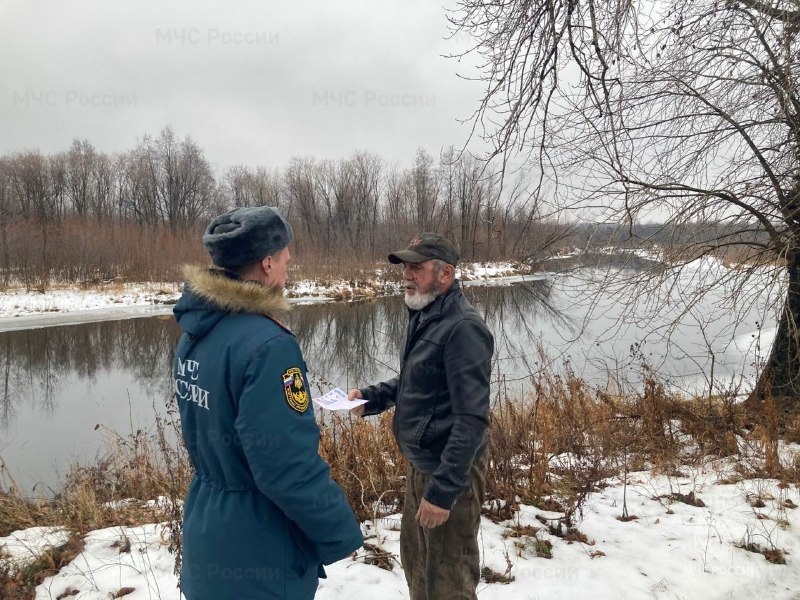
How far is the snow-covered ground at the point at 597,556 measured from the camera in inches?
107

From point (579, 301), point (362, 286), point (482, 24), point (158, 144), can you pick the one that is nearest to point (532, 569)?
point (482, 24)

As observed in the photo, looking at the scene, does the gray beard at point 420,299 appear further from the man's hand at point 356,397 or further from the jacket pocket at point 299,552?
the jacket pocket at point 299,552

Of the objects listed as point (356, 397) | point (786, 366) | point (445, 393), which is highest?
point (445, 393)

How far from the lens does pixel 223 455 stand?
1.44 metres

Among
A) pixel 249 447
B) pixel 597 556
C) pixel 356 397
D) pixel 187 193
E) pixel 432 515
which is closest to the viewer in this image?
pixel 249 447

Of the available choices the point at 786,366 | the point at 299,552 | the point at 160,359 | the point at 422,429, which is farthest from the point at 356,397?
the point at 160,359

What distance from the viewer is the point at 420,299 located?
231 cm

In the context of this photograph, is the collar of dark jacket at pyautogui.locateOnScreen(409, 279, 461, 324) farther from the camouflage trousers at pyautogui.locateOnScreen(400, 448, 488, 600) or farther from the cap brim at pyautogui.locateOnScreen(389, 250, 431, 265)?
the camouflage trousers at pyautogui.locateOnScreen(400, 448, 488, 600)

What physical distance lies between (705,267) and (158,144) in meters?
48.7

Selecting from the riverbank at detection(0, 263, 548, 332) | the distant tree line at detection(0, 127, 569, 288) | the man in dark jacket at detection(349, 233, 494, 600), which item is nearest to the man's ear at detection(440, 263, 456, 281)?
the man in dark jacket at detection(349, 233, 494, 600)

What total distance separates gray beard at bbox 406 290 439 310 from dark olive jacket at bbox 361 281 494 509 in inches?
1.1

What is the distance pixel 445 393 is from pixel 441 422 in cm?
13

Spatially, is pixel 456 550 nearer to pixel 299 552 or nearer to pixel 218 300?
pixel 299 552

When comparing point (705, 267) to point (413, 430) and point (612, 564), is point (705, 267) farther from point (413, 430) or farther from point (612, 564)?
point (413, 430)
